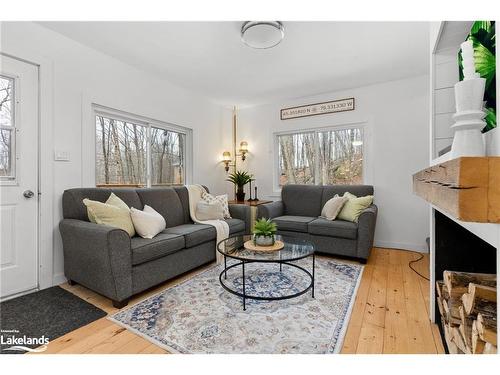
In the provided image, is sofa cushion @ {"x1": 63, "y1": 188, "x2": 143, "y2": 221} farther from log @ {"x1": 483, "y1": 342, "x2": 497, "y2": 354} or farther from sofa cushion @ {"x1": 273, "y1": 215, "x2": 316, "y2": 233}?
log @ {"x1": 483, "y1": 342, "x2": 497, "y2": 354}

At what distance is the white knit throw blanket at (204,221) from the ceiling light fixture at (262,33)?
6.22 feet

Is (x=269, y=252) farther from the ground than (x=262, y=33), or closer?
closer

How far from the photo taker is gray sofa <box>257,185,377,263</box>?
2.74m

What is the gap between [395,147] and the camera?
336 cm

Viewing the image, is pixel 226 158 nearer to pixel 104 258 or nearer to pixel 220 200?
pixel 220 200

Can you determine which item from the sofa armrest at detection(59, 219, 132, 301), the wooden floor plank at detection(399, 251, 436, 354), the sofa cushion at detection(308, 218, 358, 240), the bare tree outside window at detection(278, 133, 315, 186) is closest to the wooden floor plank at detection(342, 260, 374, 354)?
the wooden floor plank at detection(399, 251, 436, 354)

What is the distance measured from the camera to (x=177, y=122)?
357cm

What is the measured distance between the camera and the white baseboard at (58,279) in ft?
7.33

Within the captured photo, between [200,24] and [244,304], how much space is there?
7.68 feet

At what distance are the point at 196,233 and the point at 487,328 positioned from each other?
2.15 metres

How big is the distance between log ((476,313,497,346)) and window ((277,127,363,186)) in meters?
2.96

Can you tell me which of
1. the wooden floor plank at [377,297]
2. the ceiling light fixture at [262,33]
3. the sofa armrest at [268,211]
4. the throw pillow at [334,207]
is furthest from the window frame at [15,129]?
the throw pillow at [334,207]

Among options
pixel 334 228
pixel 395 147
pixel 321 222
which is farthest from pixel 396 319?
pixel 395 147
